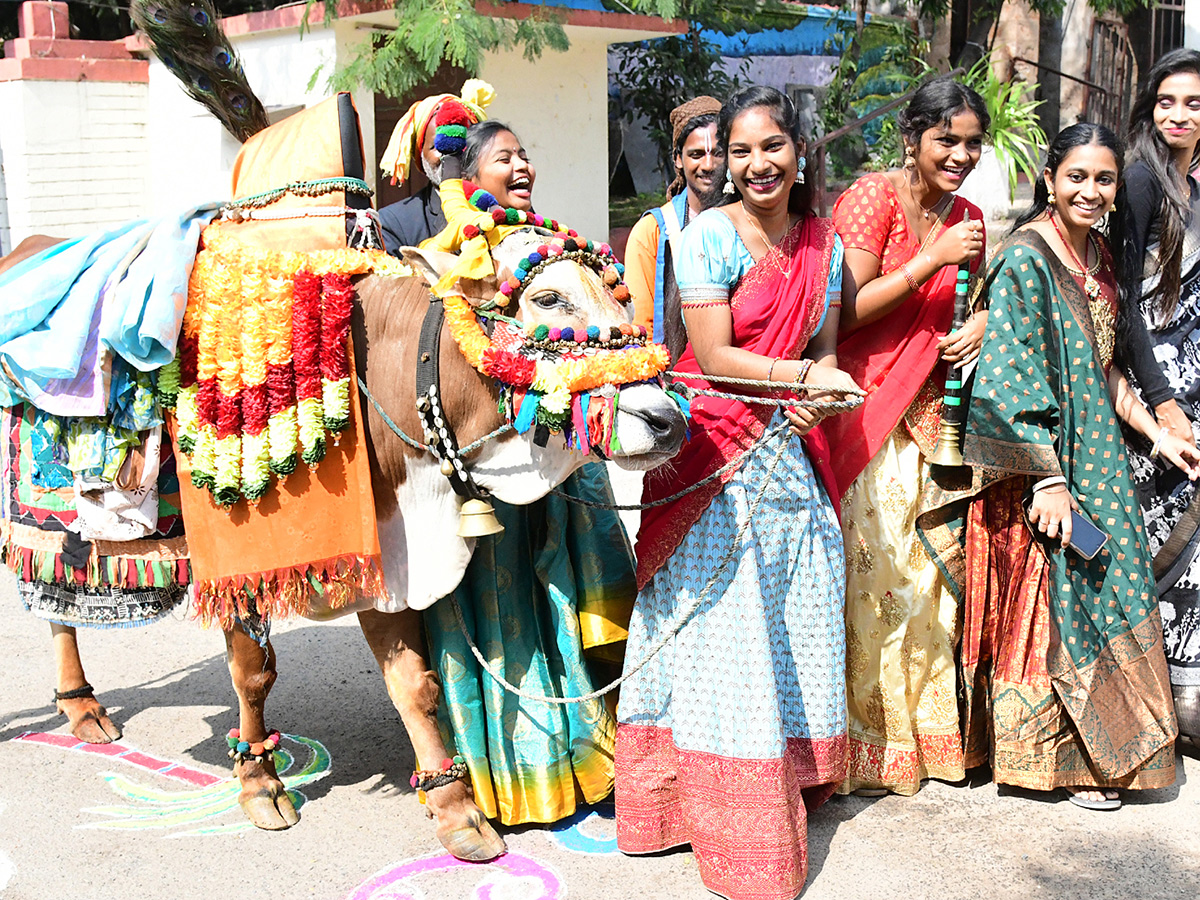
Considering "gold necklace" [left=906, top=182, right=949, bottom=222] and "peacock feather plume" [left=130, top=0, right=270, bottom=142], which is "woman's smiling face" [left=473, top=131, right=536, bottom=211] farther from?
"gold necklace" [left=906, top=182, right=949, bottom=222]

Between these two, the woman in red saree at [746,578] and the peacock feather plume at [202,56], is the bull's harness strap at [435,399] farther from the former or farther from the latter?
the peacock feather plume at [202,56]

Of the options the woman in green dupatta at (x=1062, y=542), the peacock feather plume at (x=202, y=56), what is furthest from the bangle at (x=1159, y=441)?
the peacock feather plume at (x=202, y=56)

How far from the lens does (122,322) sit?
10.1ft

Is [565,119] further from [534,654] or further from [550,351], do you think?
[550,351]

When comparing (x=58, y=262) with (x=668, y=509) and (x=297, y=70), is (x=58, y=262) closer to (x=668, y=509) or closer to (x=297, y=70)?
(x=668, y=509)

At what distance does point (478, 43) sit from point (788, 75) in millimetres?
6330

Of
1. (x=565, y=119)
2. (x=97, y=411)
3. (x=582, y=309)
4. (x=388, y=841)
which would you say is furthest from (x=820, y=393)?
(x=565, y=119)

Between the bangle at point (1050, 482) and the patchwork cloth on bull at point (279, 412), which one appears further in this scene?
the bangle at point (1050, 482)

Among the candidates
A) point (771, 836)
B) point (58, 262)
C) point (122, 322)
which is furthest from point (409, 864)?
point (58, 262)

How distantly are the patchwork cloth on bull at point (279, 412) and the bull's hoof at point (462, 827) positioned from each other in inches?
24.5

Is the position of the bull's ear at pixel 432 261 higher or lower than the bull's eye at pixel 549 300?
higher

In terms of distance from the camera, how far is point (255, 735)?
3639 mm

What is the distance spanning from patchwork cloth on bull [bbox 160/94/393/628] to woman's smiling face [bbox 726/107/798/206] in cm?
99

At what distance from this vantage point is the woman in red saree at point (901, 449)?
347cm
